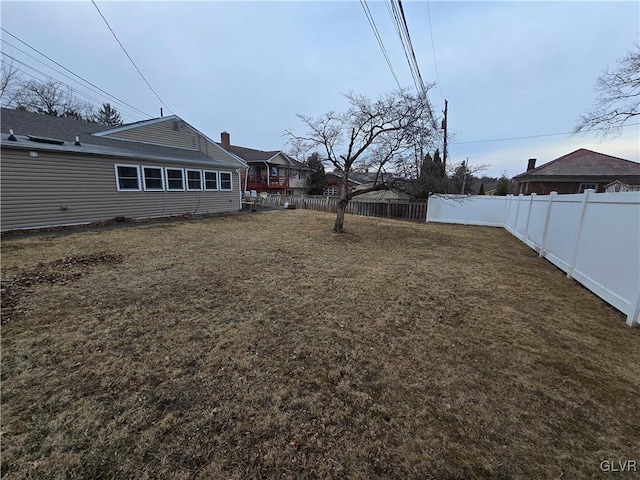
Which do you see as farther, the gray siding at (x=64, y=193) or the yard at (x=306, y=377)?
the gray siding at (x=64, y=193)

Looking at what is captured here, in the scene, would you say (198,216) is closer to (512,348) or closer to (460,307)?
(460,307)

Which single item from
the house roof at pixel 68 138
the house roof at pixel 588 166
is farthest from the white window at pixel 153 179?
the house roof at pixel 588 166

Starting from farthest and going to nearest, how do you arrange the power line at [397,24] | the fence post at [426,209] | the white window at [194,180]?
the fence post at [426,209]
the white window at [194,180]
the power line at [397,24]

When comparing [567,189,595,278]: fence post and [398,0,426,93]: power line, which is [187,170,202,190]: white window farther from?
[567,189,595,278]: fence post

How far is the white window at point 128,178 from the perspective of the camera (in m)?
10.4

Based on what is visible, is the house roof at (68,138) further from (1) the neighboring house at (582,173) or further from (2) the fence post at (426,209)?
(1) the neighboring house at (582,173)

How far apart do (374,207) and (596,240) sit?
13.5 metres

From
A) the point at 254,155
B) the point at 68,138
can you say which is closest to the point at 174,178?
the point at 68,138

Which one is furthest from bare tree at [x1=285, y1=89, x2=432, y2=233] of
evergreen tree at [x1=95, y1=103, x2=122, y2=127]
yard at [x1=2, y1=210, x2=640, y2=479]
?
evergreen tree at [x1=95, y1=103, x2=122, y2=127]

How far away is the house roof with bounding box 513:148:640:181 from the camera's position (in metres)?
20.0

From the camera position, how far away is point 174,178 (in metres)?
12.3

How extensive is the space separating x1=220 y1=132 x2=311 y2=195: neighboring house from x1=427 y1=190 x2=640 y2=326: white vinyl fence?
76.7ft

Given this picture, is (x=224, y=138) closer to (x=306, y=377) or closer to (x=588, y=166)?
(x=306, y=377)

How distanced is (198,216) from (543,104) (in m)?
19.8
